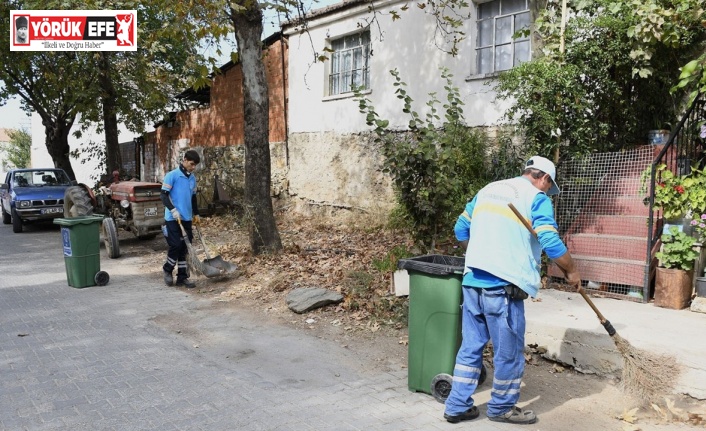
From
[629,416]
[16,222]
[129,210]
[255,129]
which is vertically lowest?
[629,416]

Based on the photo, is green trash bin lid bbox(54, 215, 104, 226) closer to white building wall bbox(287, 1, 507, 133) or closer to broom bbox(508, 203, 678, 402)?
white building wall bbox(287, 1, 507, 133)

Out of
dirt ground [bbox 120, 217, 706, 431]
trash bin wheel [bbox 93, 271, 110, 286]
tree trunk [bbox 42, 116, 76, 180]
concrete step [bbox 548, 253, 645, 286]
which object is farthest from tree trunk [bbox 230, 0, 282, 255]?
tree trunk [bbox 42, 116, 76, 180]

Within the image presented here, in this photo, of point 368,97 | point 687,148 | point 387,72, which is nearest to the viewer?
point 687,148

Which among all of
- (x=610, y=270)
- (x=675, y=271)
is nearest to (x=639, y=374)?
(x=675, y=271)

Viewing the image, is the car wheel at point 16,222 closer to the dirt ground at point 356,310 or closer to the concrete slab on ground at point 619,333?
the dirt ground at point 356,310

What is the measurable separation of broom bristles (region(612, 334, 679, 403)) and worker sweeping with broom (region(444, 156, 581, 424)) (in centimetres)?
83

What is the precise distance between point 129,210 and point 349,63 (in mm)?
5910

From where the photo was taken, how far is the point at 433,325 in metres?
4.45

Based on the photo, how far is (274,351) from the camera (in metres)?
5.74

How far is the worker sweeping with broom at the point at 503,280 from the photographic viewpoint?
3.93 m

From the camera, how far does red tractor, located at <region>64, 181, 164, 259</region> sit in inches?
Result: 437

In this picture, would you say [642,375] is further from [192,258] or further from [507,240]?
[192,258]

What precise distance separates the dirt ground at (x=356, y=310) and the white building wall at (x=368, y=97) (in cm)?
140

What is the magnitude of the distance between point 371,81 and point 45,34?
8.43 metres
